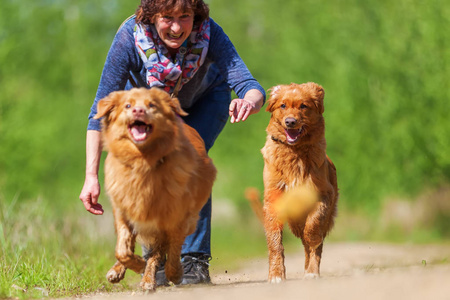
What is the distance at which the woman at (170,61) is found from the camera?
5.01 metres

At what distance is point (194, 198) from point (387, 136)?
969cm

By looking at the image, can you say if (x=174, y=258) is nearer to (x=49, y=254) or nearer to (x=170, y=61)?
(x=170, y=61)

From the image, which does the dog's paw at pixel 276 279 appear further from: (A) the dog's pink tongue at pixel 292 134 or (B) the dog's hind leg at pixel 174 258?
(A) the dog's pink tongue at pixel 292 134

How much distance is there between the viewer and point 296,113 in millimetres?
5605

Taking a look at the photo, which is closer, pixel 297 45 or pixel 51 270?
pixel 51 270

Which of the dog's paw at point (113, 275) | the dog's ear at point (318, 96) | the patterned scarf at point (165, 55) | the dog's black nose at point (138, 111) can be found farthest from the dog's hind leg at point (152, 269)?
the dog's ear at point (318, 96)

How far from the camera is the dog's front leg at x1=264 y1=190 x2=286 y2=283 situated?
543 centimetres

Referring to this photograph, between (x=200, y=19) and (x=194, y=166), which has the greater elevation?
(x=200, y=19)

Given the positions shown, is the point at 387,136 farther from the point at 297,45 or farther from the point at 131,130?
the point at 131,130

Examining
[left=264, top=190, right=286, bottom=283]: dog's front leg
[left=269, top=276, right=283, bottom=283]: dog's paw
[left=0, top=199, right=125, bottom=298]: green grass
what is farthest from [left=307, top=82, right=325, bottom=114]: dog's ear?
[left=0, top=199, right=125, bottom=298]: green grass

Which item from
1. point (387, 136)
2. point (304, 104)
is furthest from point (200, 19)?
point (387, 136)

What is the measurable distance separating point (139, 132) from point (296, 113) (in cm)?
160

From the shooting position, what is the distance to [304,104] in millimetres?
5707

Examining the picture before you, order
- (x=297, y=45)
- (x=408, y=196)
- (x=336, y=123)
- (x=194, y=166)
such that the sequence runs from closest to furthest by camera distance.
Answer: (x=194, y=166) < (x=408, y=196) < (x=336, y=123) < (x=297, y=45)
